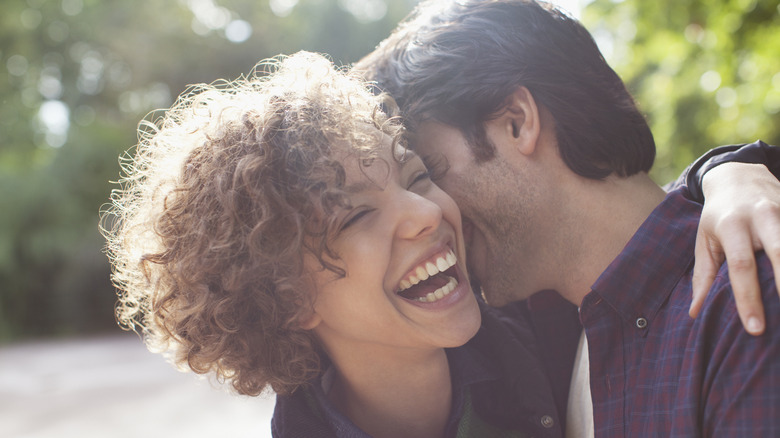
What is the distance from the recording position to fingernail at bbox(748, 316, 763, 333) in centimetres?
139

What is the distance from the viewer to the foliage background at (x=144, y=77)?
5.03 meters

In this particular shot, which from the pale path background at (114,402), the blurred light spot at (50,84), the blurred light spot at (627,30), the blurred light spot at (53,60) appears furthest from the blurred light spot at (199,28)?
the blurred light spot at (627,30)

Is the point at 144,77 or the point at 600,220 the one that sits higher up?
the point at 600,220

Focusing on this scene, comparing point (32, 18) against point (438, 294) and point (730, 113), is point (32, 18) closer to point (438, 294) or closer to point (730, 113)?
point (730, 113)

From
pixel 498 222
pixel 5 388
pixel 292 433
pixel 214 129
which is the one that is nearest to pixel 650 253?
pixel 498 222

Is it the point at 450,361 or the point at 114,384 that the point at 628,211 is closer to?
the point at 450,361

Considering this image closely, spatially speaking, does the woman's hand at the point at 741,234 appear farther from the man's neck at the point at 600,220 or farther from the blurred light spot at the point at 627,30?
the blurred light spot at the point at 627,30

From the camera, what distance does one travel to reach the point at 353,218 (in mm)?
1888

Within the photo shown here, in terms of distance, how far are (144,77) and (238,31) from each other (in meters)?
2.69

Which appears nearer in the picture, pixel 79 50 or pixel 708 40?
pixel 708 40

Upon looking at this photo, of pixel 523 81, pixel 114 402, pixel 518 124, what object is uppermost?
pixel 523 81

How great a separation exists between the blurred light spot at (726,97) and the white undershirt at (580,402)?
4.10 m

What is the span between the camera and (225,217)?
1.93m

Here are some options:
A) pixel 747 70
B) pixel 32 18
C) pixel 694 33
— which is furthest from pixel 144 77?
pixel 747 70
